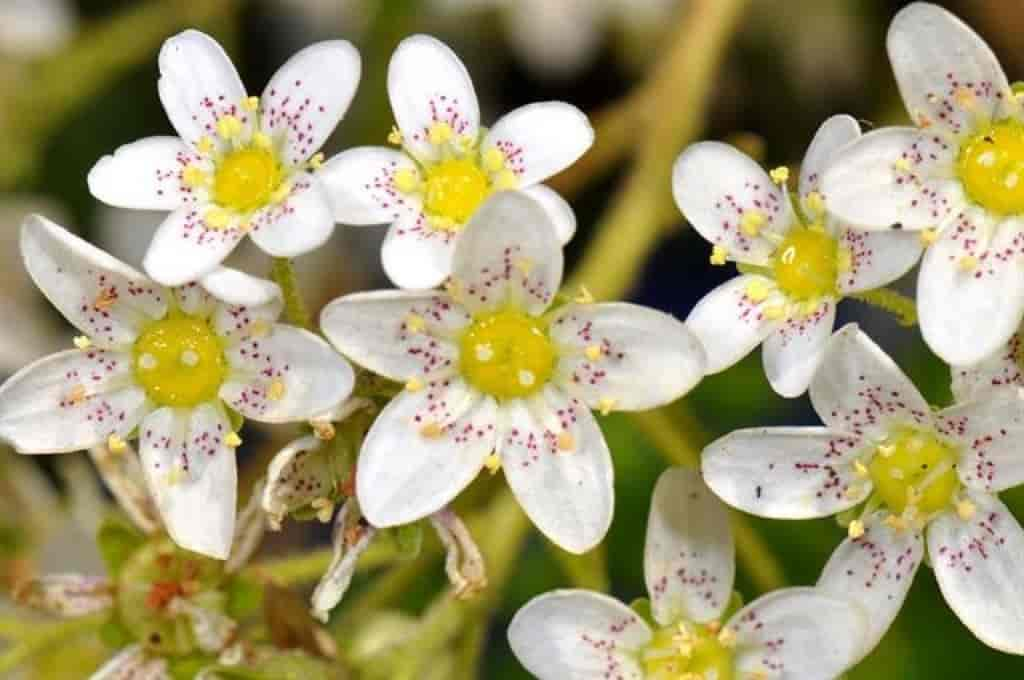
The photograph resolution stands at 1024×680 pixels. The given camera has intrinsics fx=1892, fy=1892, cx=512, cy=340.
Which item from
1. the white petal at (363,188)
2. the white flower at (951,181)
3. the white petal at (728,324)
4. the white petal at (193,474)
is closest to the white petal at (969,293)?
the white flower at (951,181)

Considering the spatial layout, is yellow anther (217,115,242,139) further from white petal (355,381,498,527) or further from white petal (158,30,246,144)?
white petal (355,381,498,527)

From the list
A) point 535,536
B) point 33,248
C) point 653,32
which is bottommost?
point 535,536

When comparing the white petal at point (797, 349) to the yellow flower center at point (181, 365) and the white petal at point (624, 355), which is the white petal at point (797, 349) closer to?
the white petal at point (624, 355)

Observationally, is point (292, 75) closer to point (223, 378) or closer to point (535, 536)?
point (223, 378)

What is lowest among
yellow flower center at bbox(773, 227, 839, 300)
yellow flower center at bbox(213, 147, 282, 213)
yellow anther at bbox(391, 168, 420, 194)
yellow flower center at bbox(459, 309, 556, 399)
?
yellow flower center at bbox(459, 309, 556, 399)

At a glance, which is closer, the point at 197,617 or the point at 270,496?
the point at 270,496

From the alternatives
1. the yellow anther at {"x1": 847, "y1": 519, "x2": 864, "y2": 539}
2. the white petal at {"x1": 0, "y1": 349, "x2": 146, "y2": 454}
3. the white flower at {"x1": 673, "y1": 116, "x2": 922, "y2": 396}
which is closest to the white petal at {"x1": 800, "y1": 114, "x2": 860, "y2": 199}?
the white flower at {"x1": 673, "y1": 116, "x2": 922, "y2": 396}

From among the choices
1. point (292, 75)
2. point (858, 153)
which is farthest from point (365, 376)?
point (858, 153)
